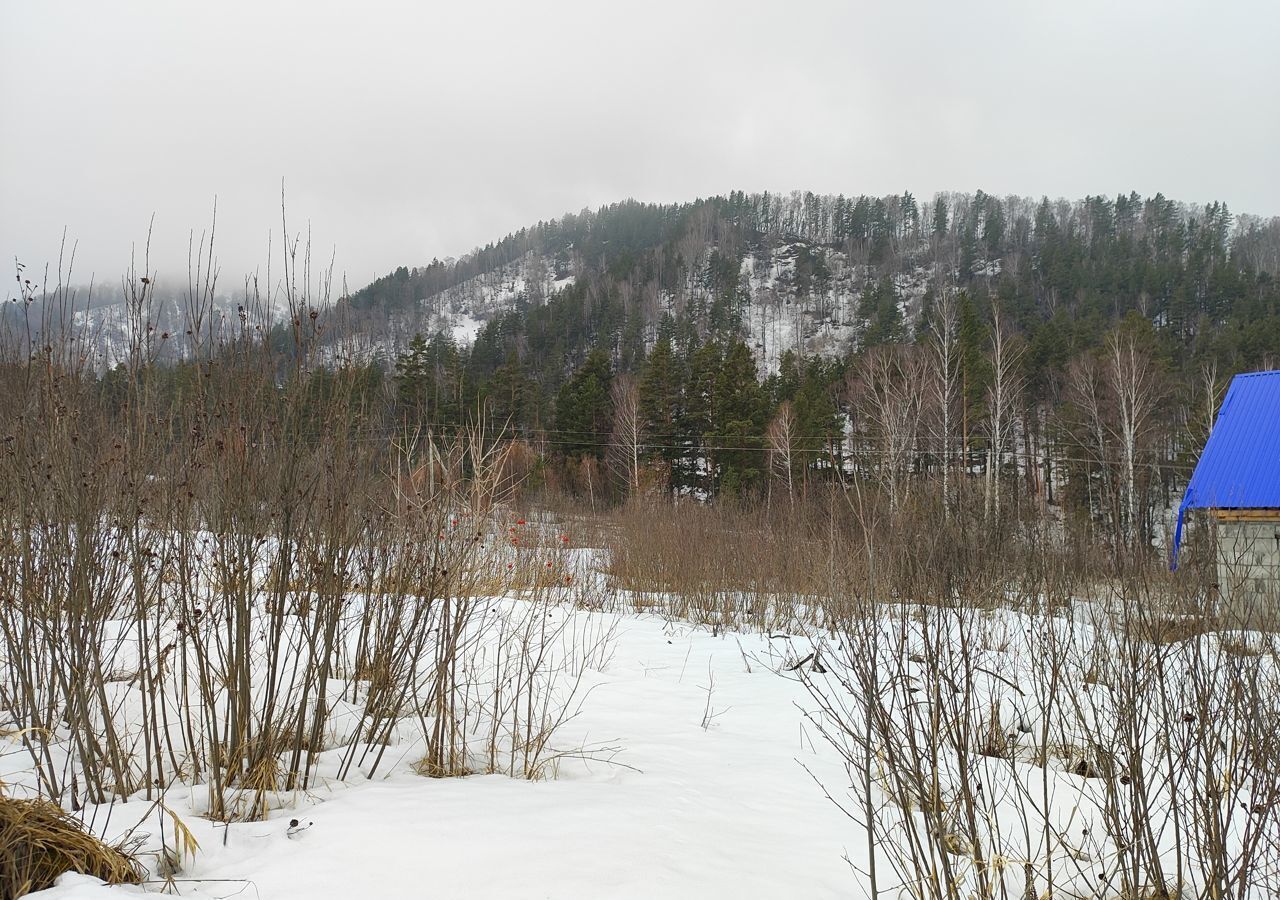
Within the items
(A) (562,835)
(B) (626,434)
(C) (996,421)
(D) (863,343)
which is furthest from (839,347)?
(A) (562,835)

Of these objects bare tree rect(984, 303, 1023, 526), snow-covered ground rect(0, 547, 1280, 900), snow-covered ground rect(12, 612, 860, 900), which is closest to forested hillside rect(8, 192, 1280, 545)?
bare tree rect(984, 303, 1023, 526)

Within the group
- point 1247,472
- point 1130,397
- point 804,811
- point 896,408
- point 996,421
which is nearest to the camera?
point 804,811

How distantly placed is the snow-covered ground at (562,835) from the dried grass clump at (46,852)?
0.08 m

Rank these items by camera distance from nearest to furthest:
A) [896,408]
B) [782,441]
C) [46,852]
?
[46,852], [896,408], [782,441]

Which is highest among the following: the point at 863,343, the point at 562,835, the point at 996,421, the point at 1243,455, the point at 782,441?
the point at 863,343

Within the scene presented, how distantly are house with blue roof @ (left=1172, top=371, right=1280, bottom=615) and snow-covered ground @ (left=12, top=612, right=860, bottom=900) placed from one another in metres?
11.3

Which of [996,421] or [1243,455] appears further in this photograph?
[996,421]

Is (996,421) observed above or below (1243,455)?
above

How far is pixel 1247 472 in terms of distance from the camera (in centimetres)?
1299

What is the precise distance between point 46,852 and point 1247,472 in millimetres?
16707

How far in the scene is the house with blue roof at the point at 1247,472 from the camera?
1241 centimetres

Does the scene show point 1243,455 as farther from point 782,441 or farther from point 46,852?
point 782,441

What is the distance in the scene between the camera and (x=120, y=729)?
11.6 feet

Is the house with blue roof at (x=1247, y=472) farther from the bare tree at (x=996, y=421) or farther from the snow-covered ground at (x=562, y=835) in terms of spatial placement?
the snow-covered ground at (x=562, y=835)
